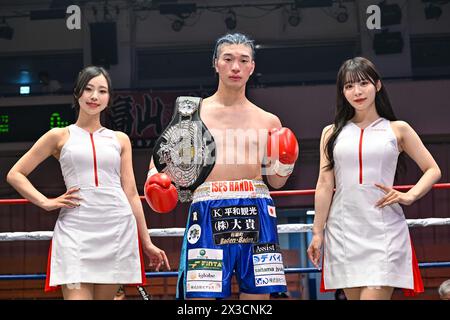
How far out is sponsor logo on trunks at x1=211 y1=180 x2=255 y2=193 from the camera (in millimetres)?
2383

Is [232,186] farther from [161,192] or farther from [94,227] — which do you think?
[94,227]

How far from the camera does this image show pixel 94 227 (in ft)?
8.09

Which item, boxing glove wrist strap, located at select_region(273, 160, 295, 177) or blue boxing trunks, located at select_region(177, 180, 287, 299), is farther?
boxing glove wrist strap, located at select_region(273, 160, 295, 177)

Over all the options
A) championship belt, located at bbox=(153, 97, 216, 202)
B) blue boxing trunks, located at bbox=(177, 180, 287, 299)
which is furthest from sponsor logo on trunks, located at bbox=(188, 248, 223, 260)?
championship belt, located at bbox=(153, 97, 216, 202)

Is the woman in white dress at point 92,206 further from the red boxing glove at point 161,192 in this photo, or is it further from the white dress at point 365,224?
the white dress at point 365,224

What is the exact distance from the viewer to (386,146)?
2.41 m

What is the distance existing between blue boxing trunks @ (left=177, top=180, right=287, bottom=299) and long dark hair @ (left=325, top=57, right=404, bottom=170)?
327mm

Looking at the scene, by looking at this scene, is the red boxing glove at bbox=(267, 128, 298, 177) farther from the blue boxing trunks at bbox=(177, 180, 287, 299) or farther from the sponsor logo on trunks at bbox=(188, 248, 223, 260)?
the sponsor logo on trunks at bbox=(188, 248, 223, 260)

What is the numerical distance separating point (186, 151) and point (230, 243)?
37 cm

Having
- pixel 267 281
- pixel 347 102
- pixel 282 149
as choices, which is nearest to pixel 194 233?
pixel 267 281

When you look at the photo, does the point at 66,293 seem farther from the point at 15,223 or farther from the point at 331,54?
the point at 331,54

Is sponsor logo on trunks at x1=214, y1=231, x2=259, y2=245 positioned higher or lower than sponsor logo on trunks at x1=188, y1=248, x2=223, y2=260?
higher

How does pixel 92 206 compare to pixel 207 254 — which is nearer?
pixel 207 254

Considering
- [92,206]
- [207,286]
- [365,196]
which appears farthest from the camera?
[92,206]
